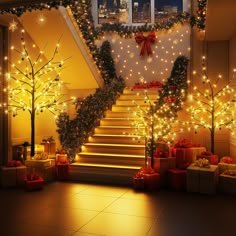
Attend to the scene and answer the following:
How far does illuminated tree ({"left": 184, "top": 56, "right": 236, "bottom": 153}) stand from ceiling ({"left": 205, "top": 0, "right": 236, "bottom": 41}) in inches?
32.8

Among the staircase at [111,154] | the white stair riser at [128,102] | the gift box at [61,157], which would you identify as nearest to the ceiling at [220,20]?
the white stair riser at [128,102]

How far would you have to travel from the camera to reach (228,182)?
17.1 feet

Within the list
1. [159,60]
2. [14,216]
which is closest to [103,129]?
[159,60]

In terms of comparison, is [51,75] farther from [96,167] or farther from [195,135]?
[195,135]

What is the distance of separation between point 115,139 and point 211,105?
2388mm

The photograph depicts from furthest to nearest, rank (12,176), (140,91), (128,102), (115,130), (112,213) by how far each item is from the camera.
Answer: (140,91), (128,102), (115,130), (12,176), (112,213)

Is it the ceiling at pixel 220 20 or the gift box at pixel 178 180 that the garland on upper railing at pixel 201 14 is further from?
the gift box at pixel 178 180

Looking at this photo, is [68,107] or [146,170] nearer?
[146,170]

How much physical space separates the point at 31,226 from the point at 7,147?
329 cm

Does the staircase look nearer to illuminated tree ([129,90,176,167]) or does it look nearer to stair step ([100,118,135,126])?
stair step ([100,118,135,126])

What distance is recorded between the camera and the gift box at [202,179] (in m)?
5.16

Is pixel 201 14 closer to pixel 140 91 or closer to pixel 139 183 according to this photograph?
pixel 140 91

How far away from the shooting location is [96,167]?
20.3 ft

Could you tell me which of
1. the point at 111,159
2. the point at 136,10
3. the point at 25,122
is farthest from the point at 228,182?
the point at 136,10
